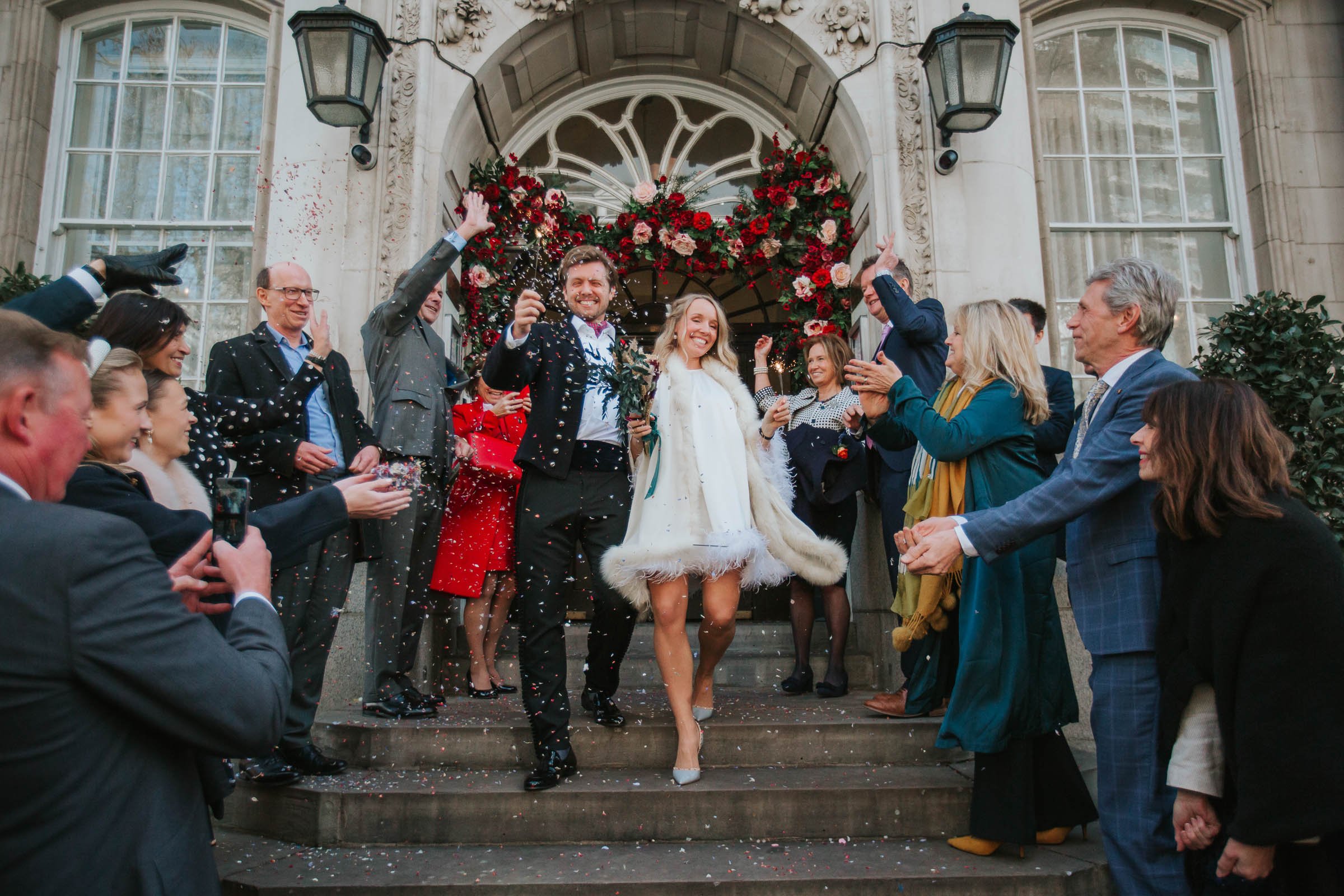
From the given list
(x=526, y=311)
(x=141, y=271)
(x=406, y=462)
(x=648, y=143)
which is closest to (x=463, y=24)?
A: (x=648, y=143)

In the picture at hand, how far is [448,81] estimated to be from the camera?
254 inches

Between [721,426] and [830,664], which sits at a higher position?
[721,426]

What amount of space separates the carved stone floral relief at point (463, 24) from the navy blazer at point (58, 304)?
435 centimetres

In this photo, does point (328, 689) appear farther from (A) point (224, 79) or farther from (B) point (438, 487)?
(A) point (224, 79)

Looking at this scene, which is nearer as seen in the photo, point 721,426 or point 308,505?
point 308,505

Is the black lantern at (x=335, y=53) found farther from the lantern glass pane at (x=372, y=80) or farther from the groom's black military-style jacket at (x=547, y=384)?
the groom's black military-style jacket at (x=547, y=384)

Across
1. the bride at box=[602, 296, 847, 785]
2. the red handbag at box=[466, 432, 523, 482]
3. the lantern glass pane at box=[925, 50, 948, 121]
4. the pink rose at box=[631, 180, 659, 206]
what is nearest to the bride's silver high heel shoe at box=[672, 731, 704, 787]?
the bride at box=[602, 296, 847, 785]

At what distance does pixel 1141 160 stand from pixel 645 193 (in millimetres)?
4100

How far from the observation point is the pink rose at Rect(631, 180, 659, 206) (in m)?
7.37

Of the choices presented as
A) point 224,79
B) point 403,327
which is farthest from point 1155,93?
point 224,79

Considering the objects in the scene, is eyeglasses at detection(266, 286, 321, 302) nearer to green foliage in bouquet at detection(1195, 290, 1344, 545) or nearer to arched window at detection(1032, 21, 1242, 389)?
green foliage in bouquet at detection(1195, 290, 1344, 545)

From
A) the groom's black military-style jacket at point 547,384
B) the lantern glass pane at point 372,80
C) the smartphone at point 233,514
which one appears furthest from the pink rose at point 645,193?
the smartphone at point 233,514

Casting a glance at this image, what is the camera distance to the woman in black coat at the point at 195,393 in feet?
10.2

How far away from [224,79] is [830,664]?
658cm
